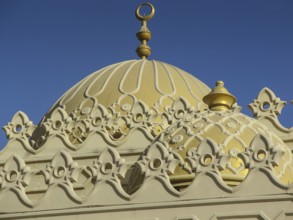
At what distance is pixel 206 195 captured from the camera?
15.7m

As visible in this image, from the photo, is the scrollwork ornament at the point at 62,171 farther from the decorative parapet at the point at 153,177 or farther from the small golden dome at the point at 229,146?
the small golden dome at the point at 229,146

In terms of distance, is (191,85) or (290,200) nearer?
(290,200)

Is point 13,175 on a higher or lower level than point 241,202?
higher

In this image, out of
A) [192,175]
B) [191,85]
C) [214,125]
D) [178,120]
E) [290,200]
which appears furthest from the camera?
[191,85]

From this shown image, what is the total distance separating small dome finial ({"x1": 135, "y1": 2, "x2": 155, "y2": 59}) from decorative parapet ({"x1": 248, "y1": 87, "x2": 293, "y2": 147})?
209 inches

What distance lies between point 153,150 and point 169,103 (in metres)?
6.32

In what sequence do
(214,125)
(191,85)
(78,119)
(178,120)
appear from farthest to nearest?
(191,85) < (78,119) < (178,120) < (214,125)

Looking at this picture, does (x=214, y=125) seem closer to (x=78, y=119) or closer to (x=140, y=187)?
(x=140, y=187)

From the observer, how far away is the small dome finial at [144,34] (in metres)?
25.5

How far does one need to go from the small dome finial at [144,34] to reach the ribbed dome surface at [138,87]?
93 centimetres

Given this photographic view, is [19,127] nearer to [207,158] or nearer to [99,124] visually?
[99,124]

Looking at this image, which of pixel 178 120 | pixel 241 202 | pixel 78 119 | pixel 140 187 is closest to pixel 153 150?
pixel 140 187

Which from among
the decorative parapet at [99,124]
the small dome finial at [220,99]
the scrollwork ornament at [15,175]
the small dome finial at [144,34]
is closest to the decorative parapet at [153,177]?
the scrollwork ornament at [15,175]

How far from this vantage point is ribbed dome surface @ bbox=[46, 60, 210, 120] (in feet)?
74.8
